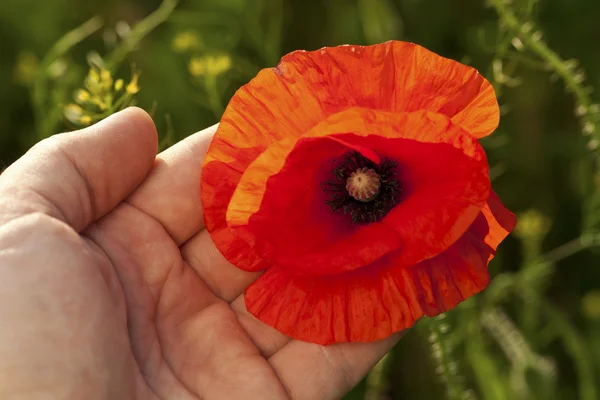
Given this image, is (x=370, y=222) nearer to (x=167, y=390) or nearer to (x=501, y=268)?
(x=167, y=390)

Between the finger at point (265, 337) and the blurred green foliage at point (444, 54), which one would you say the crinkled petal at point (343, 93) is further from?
the blurred green foliage at point (444, 54)

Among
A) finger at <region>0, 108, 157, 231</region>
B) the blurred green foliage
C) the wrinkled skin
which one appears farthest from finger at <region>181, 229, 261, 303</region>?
the blurred green foliage

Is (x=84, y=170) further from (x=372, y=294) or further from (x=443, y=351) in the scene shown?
(x=443, y=351)

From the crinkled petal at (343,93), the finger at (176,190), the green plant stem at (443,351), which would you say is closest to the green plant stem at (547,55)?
the crinkled petal at (343,93)

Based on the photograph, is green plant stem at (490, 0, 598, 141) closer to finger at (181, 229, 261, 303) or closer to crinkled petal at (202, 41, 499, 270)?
crinkled petal at (202, 41, 499, 270)

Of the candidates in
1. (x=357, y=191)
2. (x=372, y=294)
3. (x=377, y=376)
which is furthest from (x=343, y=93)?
(x=377, y=376)

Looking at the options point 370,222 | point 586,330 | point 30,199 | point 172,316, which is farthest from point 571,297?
point 30,199
